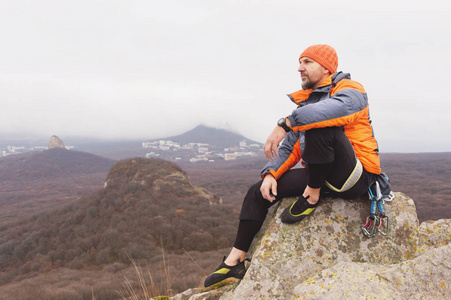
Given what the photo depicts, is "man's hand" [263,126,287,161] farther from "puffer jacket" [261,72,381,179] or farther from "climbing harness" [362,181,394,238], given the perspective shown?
"climbing harness" [362,181,394,238]

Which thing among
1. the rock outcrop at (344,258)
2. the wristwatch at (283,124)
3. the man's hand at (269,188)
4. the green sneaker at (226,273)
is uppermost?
the wristwatch at (283,124)

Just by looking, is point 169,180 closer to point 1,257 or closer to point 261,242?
point 1,257

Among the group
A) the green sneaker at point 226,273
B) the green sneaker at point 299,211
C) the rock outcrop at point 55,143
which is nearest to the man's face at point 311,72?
the green sneaker at point 299,211

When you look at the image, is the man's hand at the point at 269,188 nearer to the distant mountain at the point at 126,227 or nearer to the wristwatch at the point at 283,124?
the wristwatch at the point at 283,124

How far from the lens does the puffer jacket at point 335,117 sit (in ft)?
6.39

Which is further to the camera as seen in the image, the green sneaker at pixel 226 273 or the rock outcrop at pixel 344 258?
the green sneaker at pixel 226 273

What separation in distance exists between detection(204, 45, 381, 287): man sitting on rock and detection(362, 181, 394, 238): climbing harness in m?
0.11

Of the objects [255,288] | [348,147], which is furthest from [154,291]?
[348,147]

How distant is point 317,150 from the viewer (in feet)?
6.72

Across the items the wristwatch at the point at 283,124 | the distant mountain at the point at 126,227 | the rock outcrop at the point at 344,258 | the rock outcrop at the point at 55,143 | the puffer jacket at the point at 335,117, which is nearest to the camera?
the rock outcrop at the point at 344,258

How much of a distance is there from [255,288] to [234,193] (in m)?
64.7

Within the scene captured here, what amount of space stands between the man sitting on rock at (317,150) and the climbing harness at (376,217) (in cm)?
11

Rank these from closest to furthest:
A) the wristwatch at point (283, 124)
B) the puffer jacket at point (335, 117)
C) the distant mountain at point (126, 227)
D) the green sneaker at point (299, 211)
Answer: the puffer jacket at point (335, 117) < the wristwatch at point (283, 124) < the green sneaker at point (299, 211) < the distant mountain at point (126, 227)

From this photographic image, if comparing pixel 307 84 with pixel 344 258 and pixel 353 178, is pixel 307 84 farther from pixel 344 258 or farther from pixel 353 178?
pixel 344 258
